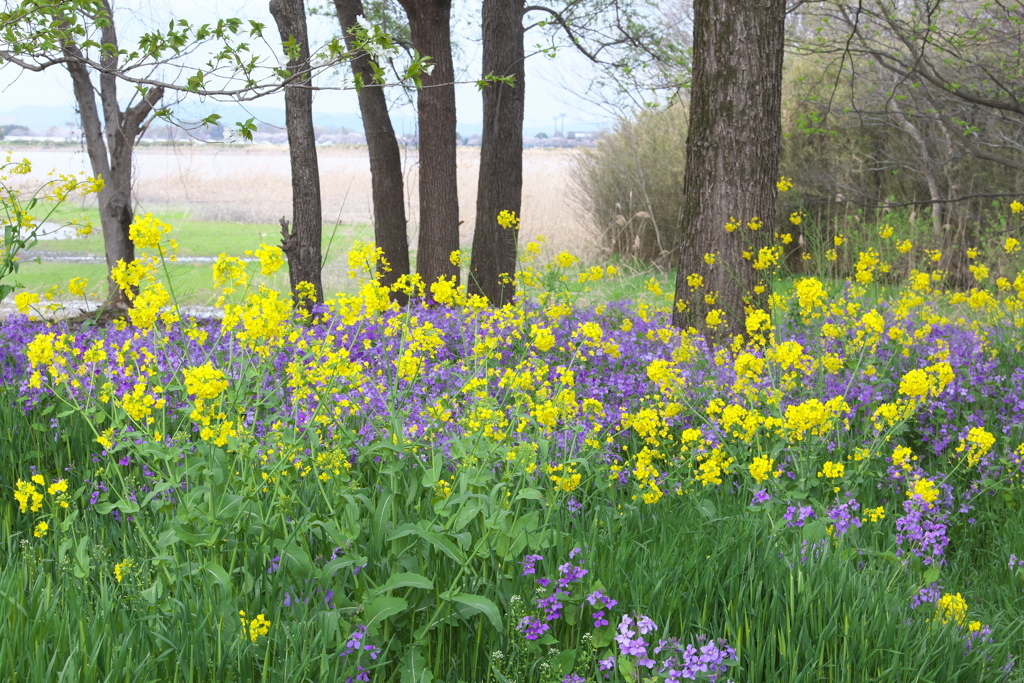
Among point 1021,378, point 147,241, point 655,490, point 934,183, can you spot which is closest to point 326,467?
point 147,241

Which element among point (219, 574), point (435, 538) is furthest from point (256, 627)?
point (435, 538)

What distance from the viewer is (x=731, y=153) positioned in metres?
5.41

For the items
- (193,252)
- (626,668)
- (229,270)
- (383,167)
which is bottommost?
(626,668)

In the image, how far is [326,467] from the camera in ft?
7.90

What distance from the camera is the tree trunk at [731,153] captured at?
530 cm

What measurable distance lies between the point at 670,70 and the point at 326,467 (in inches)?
346

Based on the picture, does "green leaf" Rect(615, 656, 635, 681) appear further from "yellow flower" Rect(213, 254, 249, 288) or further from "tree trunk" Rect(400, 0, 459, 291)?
"tree trunk" Rect(400, 0, 459, 291)

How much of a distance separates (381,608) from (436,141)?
608 cm

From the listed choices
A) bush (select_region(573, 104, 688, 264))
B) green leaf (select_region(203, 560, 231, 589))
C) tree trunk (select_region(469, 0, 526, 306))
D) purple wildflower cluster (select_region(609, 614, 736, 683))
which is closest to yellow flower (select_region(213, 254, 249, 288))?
green leaf (select_region(203, 560, 231, 589))

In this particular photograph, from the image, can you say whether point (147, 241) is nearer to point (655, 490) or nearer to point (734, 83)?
point (655, 490)

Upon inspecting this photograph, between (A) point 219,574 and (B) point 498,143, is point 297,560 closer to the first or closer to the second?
(A) point 219,574

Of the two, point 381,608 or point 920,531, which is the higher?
point 381,608

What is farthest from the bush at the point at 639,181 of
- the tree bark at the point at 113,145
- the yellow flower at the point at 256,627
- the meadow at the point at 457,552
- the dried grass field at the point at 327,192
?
the yellow flower at the point at 256,627

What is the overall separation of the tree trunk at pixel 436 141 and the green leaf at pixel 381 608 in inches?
219
